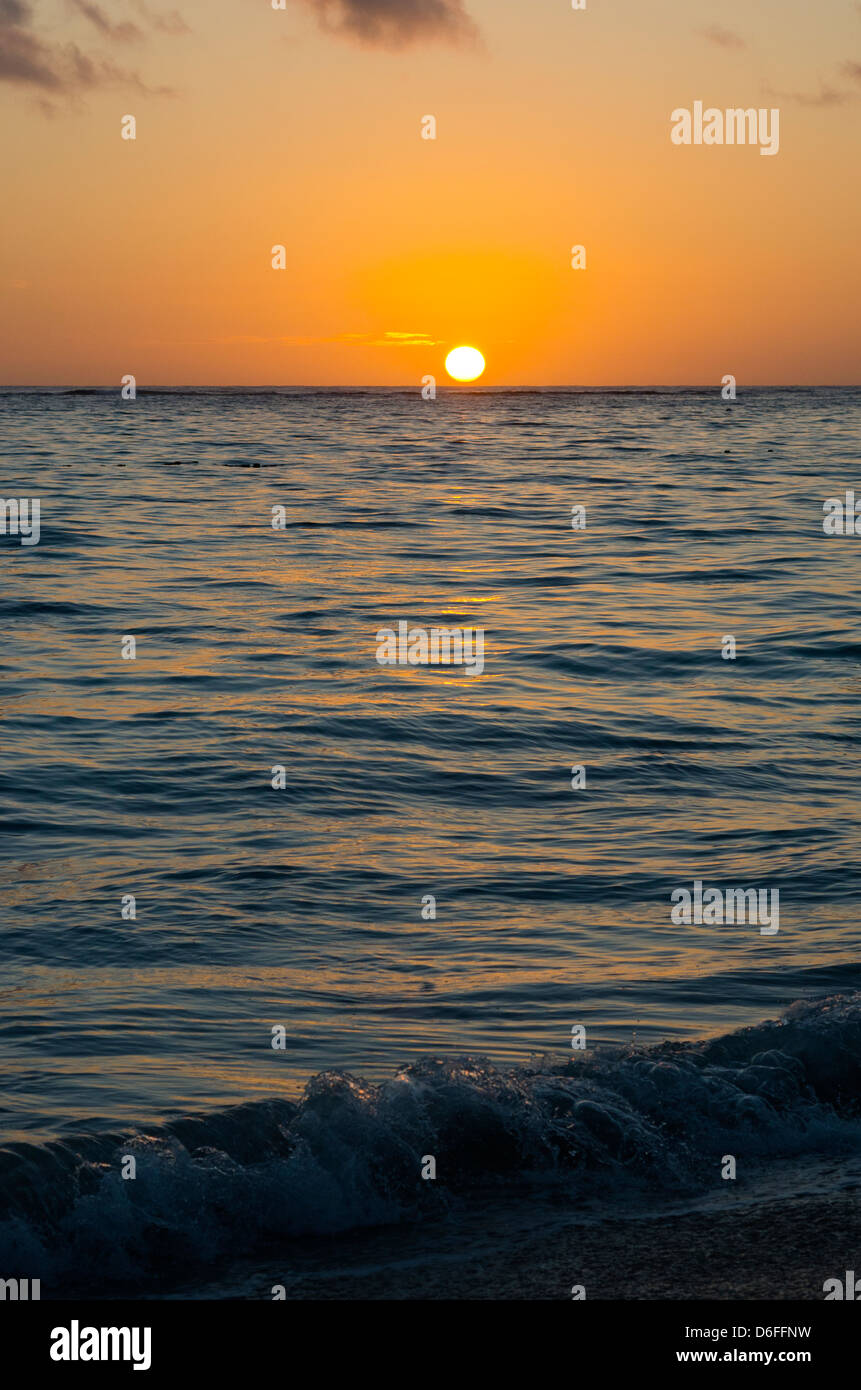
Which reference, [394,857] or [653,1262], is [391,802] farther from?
[653,1262]

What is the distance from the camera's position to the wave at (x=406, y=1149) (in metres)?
6.09

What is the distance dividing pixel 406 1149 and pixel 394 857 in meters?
4.63

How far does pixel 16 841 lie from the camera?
1148cm

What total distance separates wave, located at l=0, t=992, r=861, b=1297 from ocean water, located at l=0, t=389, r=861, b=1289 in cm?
2

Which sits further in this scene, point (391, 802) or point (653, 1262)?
point (391, 802)

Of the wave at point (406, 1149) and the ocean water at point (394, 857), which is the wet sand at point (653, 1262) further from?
the ocean water at point (394, 857)

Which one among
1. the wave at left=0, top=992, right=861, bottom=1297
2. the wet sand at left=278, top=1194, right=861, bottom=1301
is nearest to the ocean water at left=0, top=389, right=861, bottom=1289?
the wave at left=0, top=992, right=861, bottom=1297

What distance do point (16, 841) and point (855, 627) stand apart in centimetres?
1396

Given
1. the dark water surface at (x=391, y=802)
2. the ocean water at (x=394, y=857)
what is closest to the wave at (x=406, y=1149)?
the ocean water at (x=394, y=857)

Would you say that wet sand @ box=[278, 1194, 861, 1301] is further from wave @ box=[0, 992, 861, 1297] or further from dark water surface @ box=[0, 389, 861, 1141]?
dark water surface @ box=[0, 389, 861, 1141]

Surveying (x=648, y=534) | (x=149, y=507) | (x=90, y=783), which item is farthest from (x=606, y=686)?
(x=149, y=507)

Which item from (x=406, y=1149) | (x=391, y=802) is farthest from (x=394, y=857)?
(x=406, y=1149)

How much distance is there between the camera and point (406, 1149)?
265 inches
